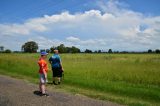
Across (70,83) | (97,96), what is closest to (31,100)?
(97,96)

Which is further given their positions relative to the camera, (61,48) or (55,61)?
(61,48)

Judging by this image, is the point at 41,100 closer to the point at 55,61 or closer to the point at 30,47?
the point at 55,61

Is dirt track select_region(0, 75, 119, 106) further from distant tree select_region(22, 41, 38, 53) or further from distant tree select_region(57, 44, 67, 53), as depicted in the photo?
distant tree select_region(22, 41, 38, 53)

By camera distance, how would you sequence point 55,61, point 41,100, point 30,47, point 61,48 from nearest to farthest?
1. point 41,100
2. point 55,61
3. point 61,48
4. point 30,47

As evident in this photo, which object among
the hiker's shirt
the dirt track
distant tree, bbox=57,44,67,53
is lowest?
the dirt track

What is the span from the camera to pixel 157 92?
1365 centimetres

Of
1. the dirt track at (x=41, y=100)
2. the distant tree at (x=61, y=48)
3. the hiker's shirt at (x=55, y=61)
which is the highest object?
the distant tree at (x=61, y=48)

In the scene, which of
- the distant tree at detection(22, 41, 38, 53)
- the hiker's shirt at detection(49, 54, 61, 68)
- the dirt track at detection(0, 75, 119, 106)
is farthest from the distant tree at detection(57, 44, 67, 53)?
the dirt track at detection(0, 75, 119, 106)

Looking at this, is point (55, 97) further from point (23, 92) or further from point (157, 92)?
point (157, 92)

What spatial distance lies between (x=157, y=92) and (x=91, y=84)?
12.4 ft

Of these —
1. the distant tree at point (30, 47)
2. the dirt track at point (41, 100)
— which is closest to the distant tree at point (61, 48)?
the distant tree at point (30, 47)

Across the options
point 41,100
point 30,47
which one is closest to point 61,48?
point 30,47

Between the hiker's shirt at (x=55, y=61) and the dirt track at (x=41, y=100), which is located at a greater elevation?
the hiker's shirt at (x=55, y=61)

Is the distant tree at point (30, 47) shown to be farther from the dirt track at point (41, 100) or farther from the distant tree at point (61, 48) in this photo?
the dirt track at point (41, 100)
